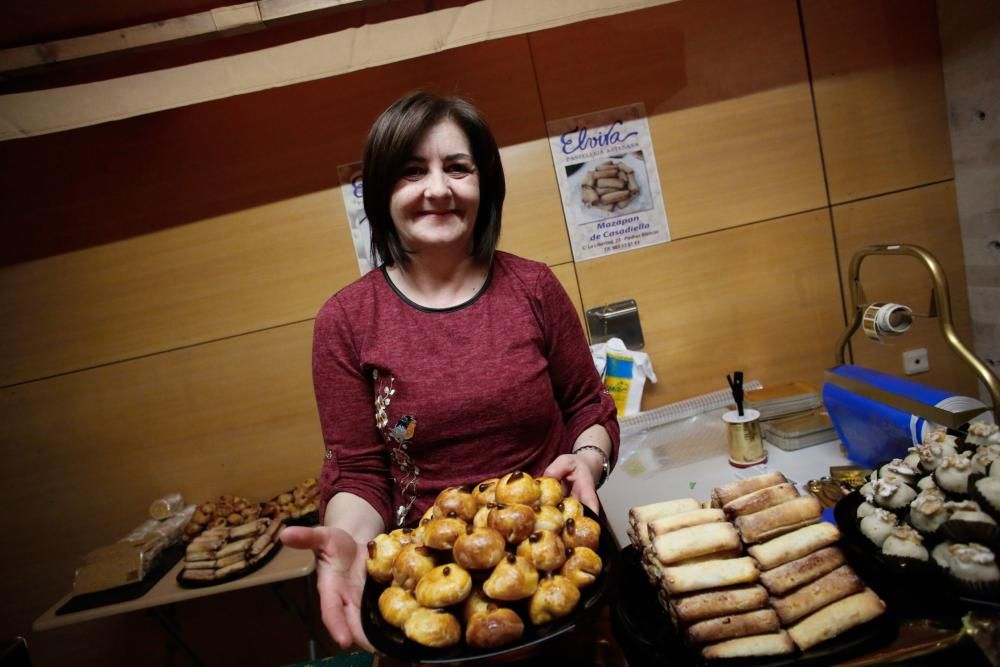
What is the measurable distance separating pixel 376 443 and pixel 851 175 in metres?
2.20

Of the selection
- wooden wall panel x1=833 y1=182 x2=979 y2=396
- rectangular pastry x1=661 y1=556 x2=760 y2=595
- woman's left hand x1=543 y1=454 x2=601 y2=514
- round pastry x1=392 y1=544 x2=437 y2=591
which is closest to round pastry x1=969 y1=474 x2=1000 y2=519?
rectangular pastry x1=661 y1=556 x2=760 y2=595

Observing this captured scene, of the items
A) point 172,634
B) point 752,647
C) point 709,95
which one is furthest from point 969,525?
point 172,634

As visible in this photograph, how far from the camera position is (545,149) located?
82.6 inches

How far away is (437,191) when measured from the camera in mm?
1069

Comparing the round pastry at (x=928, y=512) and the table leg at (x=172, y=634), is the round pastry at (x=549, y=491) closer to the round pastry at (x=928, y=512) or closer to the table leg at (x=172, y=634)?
the round pastry at (x=928, y=512)

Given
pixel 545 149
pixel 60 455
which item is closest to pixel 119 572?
pixel 60 455

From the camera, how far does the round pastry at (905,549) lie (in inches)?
28.4

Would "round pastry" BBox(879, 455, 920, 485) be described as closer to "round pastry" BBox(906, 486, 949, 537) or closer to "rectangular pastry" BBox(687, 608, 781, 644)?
"round pastry" BBox(906, 486, 949, 537)

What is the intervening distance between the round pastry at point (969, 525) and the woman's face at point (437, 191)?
0.93m

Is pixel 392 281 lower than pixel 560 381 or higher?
higher

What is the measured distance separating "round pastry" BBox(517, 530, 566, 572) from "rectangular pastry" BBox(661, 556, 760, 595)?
152 millimetres

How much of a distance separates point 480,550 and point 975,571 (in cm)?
64

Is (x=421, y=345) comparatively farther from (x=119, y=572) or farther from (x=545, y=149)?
(x=119, y=572)

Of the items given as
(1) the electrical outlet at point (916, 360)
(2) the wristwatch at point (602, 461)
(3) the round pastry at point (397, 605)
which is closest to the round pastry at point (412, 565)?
(3) the round pastry at point (397, 605)
